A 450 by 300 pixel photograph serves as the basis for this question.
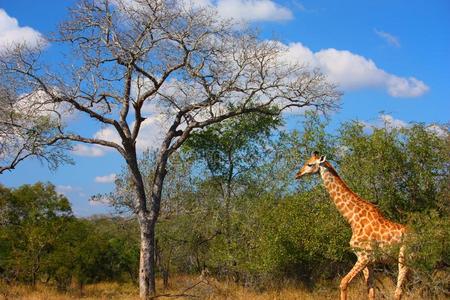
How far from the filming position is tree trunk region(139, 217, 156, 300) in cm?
1627

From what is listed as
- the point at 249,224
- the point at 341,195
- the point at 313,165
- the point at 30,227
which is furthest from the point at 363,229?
the point at 30,227

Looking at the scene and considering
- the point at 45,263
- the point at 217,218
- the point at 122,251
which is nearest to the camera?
the point at 217,218

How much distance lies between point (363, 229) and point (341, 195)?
0.87 m

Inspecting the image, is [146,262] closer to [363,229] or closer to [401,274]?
[363,229]

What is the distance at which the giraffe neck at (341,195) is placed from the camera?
11.9 m

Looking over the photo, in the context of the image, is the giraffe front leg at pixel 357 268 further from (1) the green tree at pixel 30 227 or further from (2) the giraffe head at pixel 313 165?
(1) the green tree at pixel 30 227

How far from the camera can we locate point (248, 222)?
57.5ft

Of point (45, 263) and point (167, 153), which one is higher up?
point (167, 153)

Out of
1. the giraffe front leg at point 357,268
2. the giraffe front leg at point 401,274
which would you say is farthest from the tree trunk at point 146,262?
the giraffe front leg at point 401,274

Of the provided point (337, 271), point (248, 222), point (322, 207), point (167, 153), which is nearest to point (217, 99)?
point (167, 153)

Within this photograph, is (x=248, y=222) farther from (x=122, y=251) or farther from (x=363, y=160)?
(x=122, y=251)

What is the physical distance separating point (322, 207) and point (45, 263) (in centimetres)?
1196

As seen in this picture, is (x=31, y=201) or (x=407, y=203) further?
(x=31, y=201)

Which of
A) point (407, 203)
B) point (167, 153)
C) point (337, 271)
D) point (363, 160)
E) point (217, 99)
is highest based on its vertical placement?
point (217, 99)
